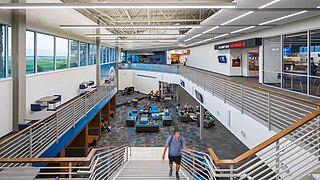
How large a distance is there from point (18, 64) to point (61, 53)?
16.9 feet

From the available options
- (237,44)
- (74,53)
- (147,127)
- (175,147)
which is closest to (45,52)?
(74,53)

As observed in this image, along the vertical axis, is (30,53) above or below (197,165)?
above

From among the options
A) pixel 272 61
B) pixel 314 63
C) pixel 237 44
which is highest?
pixel 237 44

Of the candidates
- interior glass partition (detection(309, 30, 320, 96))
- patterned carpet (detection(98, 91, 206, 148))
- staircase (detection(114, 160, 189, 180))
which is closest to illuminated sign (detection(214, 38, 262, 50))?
interior glass partition (detection(309, 30, 320, 96))

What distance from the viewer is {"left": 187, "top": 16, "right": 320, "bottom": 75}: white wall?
29.9ft

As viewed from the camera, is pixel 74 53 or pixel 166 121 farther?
pixel 166 121

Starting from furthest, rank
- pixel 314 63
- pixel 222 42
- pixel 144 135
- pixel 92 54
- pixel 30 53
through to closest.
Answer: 1. pixel 222 42
2. pixel 92 54
3. pixel 144 135
4. pixel 30 53
5. pixel 314 63

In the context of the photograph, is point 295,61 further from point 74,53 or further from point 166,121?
point 74,53

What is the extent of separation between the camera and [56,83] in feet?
38.8

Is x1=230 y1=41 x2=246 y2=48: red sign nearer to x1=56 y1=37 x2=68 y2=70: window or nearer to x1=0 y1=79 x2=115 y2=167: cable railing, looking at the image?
x1=0 y1=79 x2=115 y2=167: cable railing

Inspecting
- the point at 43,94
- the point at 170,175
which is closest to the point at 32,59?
the point at 43,94

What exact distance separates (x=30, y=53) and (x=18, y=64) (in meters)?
1.83

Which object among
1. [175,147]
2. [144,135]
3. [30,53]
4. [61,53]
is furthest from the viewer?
[144,135]

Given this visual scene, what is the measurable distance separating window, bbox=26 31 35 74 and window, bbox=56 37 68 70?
2.60 meters
